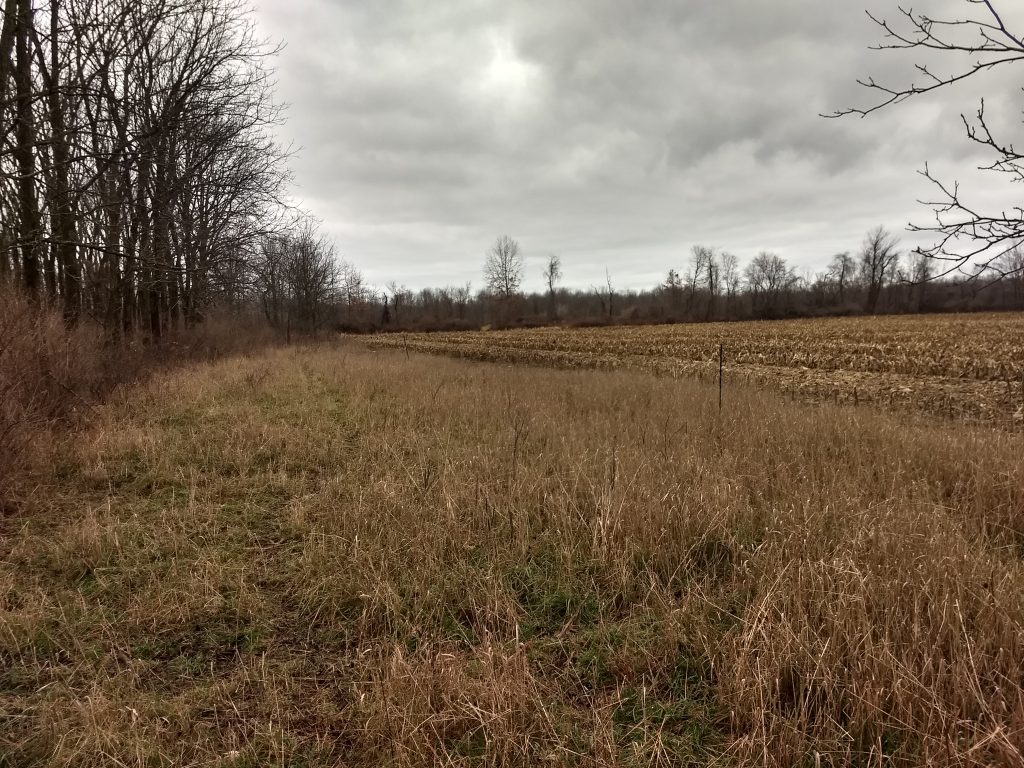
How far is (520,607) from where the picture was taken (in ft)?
10.1

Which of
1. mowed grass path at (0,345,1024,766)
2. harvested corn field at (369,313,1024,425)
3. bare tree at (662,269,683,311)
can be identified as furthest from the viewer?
bare tree at (662,269,683,311)

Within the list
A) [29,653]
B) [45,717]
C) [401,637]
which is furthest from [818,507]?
[29,653]

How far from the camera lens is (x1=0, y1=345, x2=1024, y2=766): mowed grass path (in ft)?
6.80

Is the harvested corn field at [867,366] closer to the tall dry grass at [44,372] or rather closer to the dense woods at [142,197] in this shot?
the dense woods at [142,197]

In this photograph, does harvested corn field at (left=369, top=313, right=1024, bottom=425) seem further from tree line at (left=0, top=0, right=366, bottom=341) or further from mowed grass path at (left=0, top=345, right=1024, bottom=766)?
tree line at (left=0, top=0, right=366, bottom=341)

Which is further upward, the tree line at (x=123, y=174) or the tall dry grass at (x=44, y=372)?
the tree line at (x=123, y=174)

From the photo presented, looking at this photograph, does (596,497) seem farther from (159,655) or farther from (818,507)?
(159,655)

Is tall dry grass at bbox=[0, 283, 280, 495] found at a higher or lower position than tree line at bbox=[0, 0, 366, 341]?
lower

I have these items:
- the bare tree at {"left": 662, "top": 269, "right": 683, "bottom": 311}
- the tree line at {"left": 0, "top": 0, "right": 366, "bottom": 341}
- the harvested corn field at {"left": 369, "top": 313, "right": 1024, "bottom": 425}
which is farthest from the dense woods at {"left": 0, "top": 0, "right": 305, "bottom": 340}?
the bare tree at {"left": 662, "top": 269, "right": 683, "bottom": 311}

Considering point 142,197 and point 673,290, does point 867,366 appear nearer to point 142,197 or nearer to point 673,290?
point 142,197

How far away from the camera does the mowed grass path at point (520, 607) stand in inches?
81.6

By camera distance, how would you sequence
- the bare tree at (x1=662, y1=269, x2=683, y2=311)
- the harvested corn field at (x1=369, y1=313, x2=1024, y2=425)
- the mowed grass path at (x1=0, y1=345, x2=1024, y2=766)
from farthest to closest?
1. the bare tree at (x1=662, y1=269, x2=683, y2=311)
2. the harvested corn field at (x1=369, y1=313, x2=1024, y2=425)
3. the mowed grass path at (x1=0, y1=345, x2=1024, y2=766)

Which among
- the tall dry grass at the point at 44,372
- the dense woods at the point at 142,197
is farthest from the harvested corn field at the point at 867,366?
the tall dry grass at the point at 44,372

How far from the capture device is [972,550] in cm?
329
